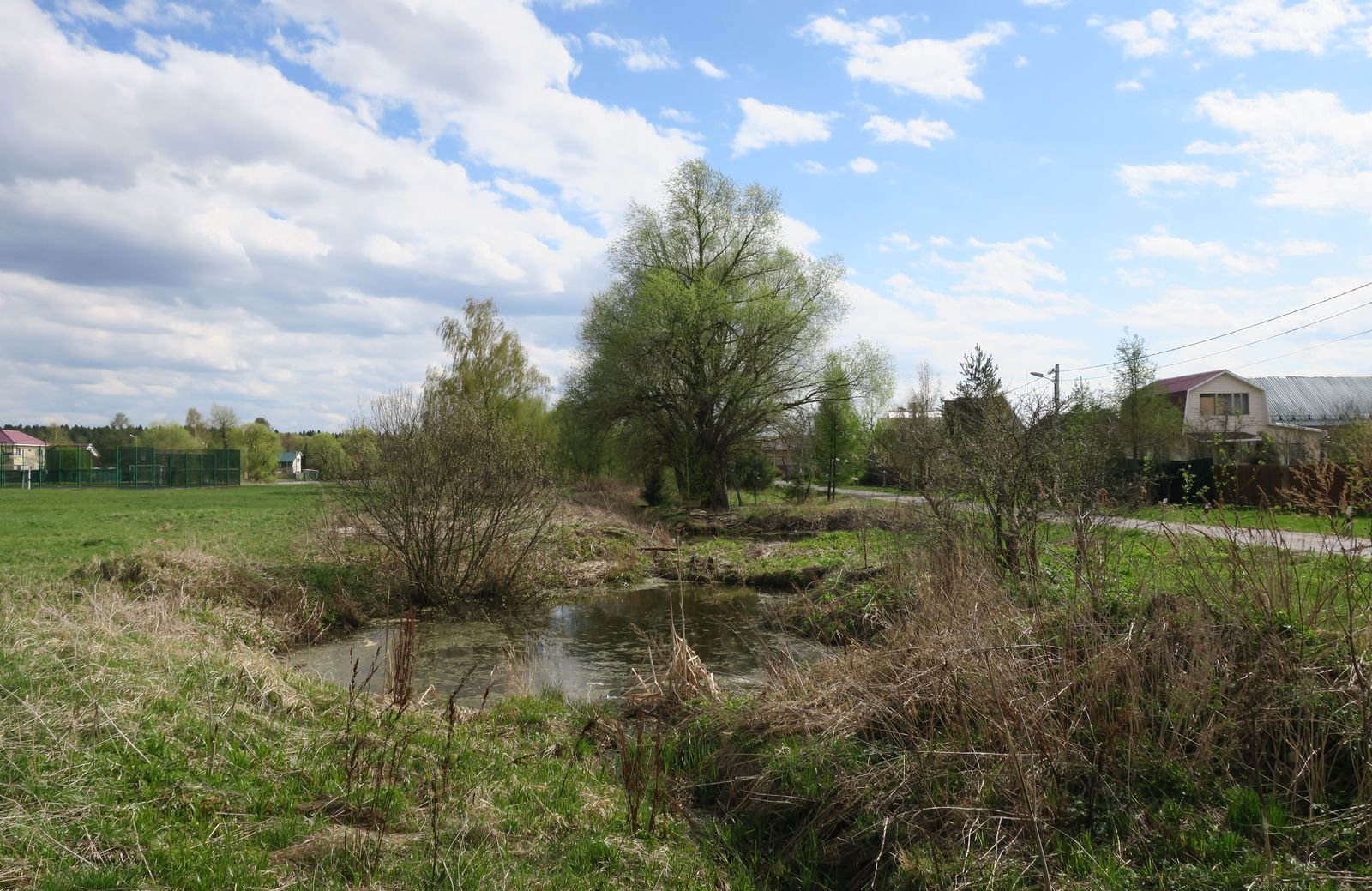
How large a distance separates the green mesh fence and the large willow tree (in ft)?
99.0

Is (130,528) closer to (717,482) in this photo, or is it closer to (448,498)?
(448,498)

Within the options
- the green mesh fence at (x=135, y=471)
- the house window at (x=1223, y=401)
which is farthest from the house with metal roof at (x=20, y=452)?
the house window at (x=1223, y=401)

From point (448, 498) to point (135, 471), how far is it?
4422 cm

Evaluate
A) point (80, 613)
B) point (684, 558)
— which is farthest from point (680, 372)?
point (80, 613)

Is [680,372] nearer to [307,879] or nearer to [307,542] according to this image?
[307,542]

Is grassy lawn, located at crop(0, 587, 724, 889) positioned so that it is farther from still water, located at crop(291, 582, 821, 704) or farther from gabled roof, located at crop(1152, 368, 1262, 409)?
gabled roof, located at crop(1152, 368, 1262, 409)

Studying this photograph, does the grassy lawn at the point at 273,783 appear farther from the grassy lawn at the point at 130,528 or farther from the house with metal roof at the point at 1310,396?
the house with metal roof at the point at 1310,396

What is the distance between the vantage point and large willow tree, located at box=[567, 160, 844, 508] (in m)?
29.7

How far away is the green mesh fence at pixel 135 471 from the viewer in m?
48.1

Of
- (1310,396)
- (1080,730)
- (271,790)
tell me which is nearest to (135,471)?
(271,790)

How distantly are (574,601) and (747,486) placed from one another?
895 inches

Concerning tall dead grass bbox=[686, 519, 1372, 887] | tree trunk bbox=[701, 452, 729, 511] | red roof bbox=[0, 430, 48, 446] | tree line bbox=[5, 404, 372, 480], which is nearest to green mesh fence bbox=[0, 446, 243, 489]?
tree line bbox=[5, 404, 372, 480]

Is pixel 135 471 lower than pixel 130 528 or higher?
higher

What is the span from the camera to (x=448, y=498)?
43.6ft
